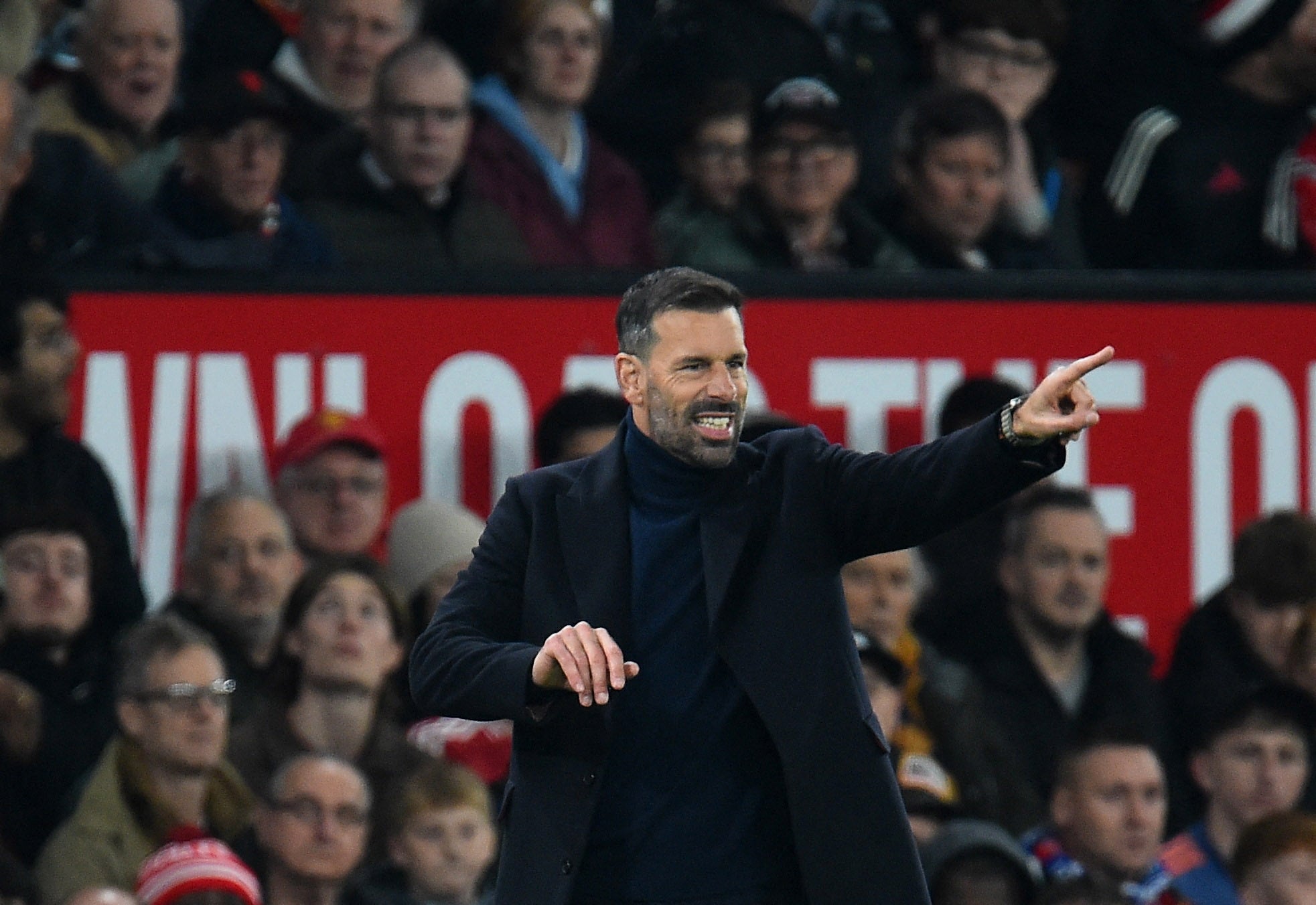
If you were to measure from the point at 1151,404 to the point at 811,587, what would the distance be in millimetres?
4584

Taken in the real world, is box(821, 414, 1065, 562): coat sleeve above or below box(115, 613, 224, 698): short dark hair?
above

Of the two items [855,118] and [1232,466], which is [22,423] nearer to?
[855,118]

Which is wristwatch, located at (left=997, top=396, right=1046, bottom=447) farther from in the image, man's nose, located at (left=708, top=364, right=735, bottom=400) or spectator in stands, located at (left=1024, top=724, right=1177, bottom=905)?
spectator in stands, located at (left=1024, top=724, right=1177, bottom=905)

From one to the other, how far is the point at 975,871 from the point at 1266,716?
119cm

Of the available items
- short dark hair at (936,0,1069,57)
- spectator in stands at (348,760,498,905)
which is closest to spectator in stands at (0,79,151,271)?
spectator in stands at (348,760,498,905)

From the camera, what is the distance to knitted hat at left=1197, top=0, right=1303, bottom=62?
912 cm

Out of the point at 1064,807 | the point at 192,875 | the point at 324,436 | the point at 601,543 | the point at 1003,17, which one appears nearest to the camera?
the point at 601,543

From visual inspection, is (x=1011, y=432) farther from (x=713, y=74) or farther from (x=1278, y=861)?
(x=713, y=74)

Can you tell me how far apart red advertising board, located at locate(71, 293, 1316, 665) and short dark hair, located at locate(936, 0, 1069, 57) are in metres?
1.08

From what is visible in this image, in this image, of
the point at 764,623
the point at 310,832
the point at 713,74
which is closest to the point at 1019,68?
the point at 713,74

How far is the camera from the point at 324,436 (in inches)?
301

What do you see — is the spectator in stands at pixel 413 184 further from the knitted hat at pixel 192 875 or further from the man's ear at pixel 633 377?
the man's ear at pixel 633 377

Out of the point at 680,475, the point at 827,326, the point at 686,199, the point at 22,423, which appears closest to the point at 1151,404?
the point at 827,326

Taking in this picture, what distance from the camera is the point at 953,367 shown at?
8.26 m
